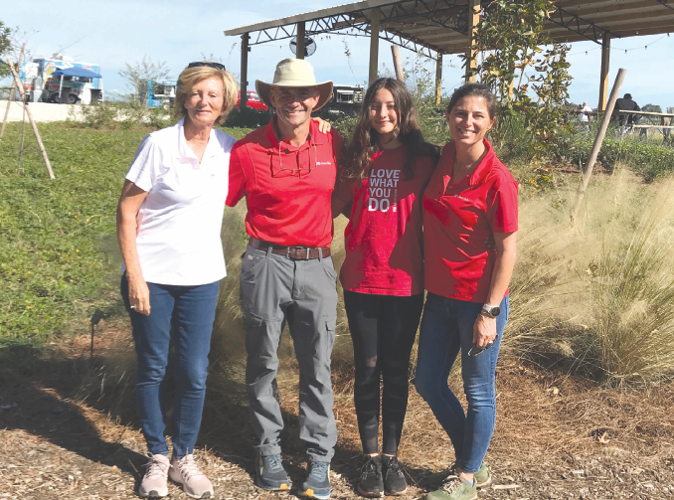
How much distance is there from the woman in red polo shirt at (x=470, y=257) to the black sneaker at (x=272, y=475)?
0.74 m

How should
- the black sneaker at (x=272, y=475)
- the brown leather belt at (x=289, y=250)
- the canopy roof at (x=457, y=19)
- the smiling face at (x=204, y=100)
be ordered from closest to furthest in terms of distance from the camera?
the smiling face at (x=204, y=100), the brown leather belt at (x=289, y=250), the black sneaker at (x=272, y=475), the canopy roof at (x=457, y=19)

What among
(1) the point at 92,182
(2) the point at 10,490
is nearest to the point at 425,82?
(1) the point at 92,182

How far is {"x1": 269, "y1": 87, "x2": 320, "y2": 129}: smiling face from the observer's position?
2805mm

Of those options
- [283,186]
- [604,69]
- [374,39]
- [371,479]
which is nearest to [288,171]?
[283,186]

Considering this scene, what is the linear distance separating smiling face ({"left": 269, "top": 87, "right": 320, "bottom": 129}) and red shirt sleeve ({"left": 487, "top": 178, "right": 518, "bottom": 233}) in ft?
2.87

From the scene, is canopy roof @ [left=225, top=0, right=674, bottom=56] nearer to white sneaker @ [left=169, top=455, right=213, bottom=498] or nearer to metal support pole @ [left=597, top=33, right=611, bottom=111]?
metal support pole @ [left=597, top=33, right=611, bottom=111]

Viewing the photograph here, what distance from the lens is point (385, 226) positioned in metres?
2.85

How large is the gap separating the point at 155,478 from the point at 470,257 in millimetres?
1737

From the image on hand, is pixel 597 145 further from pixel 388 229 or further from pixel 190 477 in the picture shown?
pixel 190 477

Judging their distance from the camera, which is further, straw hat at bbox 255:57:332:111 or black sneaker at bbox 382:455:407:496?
black sneaker at bbox 382:455:407:496

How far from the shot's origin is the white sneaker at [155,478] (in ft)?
9.61

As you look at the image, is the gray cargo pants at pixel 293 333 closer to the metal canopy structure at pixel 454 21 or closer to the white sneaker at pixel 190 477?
the white sneaker at pixel 190 477

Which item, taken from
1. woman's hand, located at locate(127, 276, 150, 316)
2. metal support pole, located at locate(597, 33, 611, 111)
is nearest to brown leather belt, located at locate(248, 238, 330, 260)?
woman's hand, located at locate(127, 276, 150, 316)

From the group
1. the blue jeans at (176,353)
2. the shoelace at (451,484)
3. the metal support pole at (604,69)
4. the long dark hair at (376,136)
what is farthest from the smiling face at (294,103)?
the metal support pole at (604,69)
